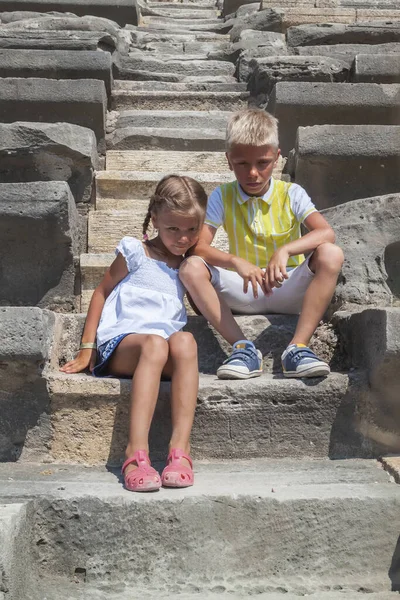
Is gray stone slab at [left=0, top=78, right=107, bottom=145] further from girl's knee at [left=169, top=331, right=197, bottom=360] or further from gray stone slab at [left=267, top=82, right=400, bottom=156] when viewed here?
girl's knee at [left=169, top=331, right=197, bottom=360]

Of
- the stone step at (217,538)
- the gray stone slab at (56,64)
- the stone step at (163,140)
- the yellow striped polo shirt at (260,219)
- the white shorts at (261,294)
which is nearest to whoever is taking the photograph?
the stone step at (217,538)

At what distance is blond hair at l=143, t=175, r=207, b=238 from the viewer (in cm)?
269

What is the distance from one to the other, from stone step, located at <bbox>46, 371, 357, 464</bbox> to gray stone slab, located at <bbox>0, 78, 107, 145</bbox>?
213 cm

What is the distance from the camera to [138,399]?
2223 millimetres

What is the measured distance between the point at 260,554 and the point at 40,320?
3.07 ft

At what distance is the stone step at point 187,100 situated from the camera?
4910 millimetres

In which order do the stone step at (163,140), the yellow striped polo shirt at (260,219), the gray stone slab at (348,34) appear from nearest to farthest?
the yellow striped polo shirt at (260,219)
the stone step at (163,140)
the gray stone slab at (348,34)

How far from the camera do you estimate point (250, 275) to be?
8.71 feet

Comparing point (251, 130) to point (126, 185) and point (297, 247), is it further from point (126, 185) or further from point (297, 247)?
point (126, 185)

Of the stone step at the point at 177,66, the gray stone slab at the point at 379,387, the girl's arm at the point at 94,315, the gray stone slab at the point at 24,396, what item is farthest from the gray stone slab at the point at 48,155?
the stone step at the point at 177,66

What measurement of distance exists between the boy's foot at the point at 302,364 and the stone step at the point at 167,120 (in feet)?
7.65

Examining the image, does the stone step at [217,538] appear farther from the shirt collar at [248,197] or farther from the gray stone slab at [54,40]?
the gray stone slab at [54,40]

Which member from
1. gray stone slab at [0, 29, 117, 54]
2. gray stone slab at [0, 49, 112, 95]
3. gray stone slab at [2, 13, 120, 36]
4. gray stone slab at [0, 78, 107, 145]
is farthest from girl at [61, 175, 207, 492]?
gray stone slab at [2, 13, 120, 36]

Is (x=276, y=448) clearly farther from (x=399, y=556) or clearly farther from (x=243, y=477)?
(x=399, y=556)
